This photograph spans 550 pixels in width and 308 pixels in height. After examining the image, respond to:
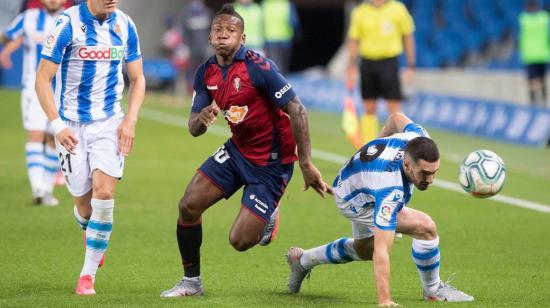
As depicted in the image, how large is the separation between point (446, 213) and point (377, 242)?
→ 538cm

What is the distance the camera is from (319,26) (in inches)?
1678

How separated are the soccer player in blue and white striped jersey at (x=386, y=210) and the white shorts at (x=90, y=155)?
1.48 metres

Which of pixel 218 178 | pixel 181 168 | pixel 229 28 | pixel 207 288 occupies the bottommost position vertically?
pixel 181 168

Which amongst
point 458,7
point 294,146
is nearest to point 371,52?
point 294,146

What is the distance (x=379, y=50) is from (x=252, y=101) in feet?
27.5

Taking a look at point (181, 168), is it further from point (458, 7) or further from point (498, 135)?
point (458, 7)

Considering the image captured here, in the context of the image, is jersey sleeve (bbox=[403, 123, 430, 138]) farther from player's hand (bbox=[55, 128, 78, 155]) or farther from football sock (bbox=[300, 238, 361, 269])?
player's hand (bbox=[55, 128, 78, 155])

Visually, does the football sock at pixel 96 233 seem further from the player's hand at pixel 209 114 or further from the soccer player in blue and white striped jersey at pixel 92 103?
the player's hand at pixel 209 114

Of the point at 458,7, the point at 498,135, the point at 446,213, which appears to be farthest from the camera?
the point at 458,7

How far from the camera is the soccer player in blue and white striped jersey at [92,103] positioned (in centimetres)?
844

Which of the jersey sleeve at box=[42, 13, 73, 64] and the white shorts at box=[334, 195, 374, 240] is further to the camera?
the jersey sleeve at box=[42, 13, 73, 64]

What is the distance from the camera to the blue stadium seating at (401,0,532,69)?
27.1 m

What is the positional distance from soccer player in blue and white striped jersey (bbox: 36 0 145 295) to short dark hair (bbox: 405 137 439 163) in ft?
7.00

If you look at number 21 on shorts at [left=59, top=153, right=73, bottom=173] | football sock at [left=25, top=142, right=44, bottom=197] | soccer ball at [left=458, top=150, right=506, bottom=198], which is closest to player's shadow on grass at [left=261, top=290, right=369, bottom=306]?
soccer ball at [left=458, top=150, right=506, bottom=198]
